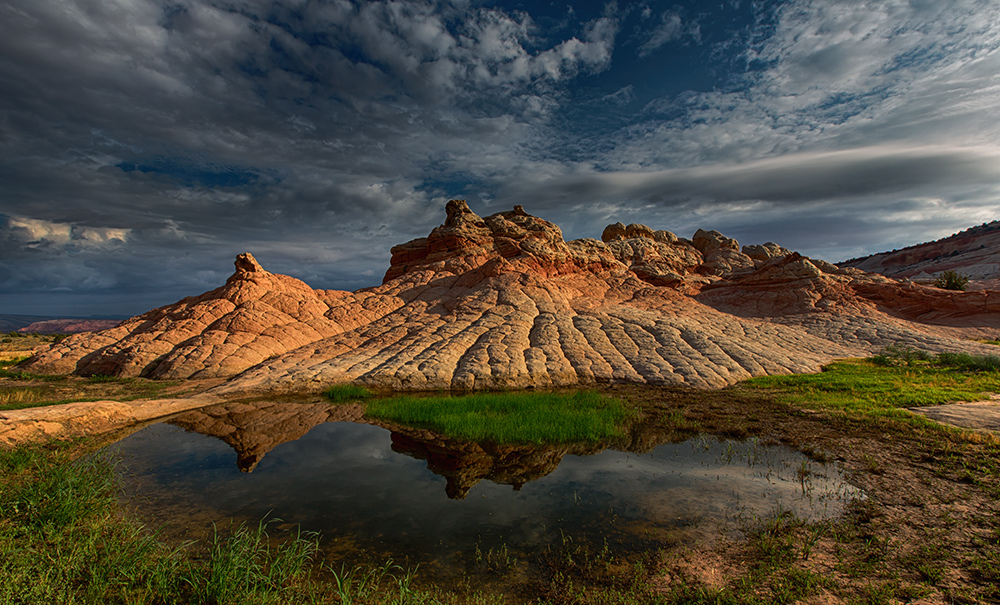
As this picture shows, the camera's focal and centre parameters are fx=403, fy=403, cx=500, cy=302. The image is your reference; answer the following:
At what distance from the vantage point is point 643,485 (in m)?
10.7

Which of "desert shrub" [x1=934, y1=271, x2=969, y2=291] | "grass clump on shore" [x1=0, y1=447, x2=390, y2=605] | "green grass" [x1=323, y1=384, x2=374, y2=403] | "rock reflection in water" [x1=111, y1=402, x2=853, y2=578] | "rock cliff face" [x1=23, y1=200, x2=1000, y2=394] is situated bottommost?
"rock reflection in water" [x1=111, y1=402, x2=853, y2=578]

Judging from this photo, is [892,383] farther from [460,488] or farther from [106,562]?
[106,562]

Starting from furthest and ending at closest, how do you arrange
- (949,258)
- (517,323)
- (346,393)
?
(949,258)
(517,323)
(346,393)

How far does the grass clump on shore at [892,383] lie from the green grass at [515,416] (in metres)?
9.54

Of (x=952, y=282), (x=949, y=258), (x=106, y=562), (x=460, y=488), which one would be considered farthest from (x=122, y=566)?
(x=949, y=258)

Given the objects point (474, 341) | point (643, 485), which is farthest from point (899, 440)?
point (474, 341)

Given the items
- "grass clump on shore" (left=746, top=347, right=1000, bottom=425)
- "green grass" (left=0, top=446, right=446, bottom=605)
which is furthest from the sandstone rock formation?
"green grass" (left=0, top=446, right=446, bottom=605)

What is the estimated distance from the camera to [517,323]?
1282 inches

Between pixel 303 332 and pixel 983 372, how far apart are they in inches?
1664

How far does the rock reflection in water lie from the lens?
8.41 m

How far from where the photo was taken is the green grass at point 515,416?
586 inches

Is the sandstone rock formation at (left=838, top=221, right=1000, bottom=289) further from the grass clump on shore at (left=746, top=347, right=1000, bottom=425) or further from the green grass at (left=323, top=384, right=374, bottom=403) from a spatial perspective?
the green grass at (left=323, top=384, right=374, bottom=403)

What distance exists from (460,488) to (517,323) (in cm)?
2215

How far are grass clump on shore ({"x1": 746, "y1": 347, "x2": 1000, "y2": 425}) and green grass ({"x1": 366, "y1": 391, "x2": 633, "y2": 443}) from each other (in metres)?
9.54
